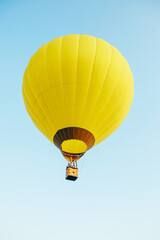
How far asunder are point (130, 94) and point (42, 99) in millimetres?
3897

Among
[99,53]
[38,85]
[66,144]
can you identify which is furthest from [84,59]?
[66,144]

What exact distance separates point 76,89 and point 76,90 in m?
0.04

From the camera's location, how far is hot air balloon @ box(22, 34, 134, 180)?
8.63 m

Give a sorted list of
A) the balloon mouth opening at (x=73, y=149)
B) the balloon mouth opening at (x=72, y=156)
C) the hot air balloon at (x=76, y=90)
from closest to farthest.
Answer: the hot air balloon at (x=76, y=90), the balloon mouth opening at (x=73, y=149), the balloon mouth opening at (x=72, y=156)

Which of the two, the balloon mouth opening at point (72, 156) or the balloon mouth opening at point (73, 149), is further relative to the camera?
the balloon mouth opening at point (72, 156)

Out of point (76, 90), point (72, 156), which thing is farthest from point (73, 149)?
point (76, 90)

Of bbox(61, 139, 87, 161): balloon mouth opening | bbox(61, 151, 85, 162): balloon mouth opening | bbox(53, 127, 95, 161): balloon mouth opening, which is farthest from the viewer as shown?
bbox(61, 151, 85, 162): balloon mouth opening

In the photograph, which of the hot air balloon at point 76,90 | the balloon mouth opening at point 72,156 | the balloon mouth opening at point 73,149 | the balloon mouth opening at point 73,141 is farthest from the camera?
A: the balloon mouth opening at point 72,156

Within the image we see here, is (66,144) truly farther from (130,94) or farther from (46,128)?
(130,94)

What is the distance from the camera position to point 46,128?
948cm

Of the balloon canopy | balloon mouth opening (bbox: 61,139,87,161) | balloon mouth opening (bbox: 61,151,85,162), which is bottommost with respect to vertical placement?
balloon mouth opening (bbox: 61,151,85,162)

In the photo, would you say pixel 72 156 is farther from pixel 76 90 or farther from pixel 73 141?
pixel 76 90

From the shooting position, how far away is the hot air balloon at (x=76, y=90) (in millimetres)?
8633

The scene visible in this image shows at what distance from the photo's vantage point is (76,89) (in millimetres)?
8633
